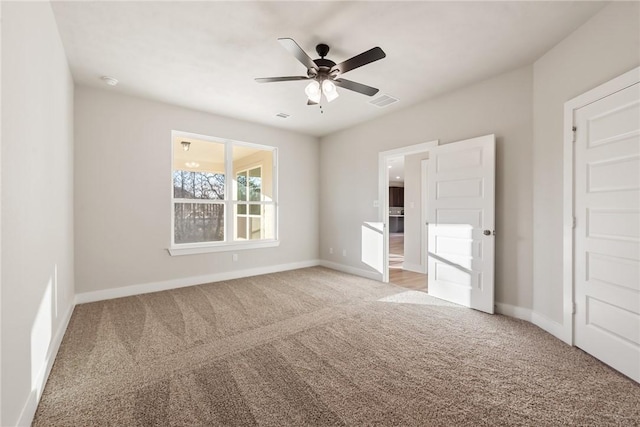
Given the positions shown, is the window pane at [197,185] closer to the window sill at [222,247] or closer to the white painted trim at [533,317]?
the window sill at [222,247]

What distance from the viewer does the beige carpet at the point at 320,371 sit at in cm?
167

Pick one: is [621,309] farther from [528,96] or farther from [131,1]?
[131,1]

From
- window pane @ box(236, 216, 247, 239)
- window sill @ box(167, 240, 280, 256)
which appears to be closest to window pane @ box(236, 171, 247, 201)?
window pane @ box(236, 216, 247, 239)

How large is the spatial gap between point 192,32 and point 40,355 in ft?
9.15

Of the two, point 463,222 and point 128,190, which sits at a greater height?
point 128,190

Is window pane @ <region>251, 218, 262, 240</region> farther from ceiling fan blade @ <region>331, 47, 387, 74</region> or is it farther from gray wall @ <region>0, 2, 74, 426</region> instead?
ceiling fan blade @ <region>331, 47, 387, 74</region>

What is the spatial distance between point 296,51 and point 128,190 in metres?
3.22

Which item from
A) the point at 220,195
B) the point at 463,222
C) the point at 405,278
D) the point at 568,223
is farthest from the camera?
the point at 405,278

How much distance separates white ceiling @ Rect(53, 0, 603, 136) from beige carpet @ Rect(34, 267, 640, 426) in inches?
112

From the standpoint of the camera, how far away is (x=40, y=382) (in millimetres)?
1806

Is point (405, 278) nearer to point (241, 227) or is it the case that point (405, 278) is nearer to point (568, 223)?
point (568, 223)

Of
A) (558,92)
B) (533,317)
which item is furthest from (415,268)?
(558,92)

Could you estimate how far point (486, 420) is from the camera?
1619mm

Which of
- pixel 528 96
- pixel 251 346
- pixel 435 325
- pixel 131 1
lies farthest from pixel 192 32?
pixel 435 325
